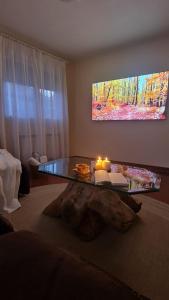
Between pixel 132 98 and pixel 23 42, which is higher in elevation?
pixel 23 42

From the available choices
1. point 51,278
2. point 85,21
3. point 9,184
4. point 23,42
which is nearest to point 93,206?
point 9,184

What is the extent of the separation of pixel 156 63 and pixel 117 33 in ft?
2.70

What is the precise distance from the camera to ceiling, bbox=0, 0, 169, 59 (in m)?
2.24

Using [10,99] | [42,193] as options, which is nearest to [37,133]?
[10,99]

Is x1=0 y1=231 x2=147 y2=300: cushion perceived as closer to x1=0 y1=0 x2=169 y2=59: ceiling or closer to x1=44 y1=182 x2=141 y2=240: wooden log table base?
x1=44 y1=182 x2=141 y2=240: wooden log table base

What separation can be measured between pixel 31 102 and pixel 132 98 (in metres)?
1.81

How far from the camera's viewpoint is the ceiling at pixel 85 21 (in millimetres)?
2236

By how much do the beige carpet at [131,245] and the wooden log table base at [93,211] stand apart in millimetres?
65

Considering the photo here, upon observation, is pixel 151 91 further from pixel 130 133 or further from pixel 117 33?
pixel 117 33

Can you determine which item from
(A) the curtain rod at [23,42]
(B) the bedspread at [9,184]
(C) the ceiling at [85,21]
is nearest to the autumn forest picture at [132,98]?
(C) the ceiling at [85,21]

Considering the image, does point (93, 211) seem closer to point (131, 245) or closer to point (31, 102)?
point (131, 245)

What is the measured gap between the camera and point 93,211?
5.10ft

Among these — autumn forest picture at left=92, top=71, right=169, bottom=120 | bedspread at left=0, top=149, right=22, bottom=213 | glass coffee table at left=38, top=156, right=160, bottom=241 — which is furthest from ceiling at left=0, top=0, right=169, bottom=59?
glass coffee table at left=38, top=156, right=160, bottom=241

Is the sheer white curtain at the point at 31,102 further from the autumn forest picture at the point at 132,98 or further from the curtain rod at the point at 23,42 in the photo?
the autumn forest picture at the point at 132,98
